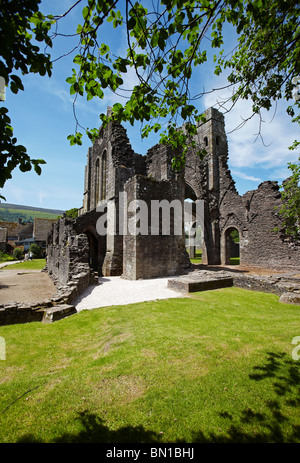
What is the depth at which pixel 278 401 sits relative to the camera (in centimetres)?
239

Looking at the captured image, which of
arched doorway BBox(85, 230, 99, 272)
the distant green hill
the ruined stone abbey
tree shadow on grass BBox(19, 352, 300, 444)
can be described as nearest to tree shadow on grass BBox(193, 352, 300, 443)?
tree shadow on grass BBox(19, 352, 300, 444)

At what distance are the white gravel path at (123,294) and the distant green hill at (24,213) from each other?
135486 mm

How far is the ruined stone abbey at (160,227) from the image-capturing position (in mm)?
11703

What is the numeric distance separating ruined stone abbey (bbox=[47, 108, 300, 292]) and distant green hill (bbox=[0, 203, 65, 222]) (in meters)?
127

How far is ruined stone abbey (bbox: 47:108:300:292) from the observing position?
1170cm

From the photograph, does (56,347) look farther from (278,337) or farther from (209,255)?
(209,255)

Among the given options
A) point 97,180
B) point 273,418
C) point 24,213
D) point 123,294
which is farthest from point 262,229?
point 24,213

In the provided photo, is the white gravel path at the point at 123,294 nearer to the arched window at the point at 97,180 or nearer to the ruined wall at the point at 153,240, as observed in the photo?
the ruined wall at the point at 153,240

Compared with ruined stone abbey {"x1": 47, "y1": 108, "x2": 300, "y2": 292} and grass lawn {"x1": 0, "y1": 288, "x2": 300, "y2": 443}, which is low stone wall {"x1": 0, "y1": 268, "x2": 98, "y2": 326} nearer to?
grass lawn {"x1": 0, "y1": 288, "x2": 300, "y2": 443}

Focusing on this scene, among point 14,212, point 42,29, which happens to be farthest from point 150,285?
point 14,212

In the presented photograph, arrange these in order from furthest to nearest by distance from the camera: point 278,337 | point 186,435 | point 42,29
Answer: point 278,337, point 42,29, point 186,435

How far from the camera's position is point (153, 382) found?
2852 mm
